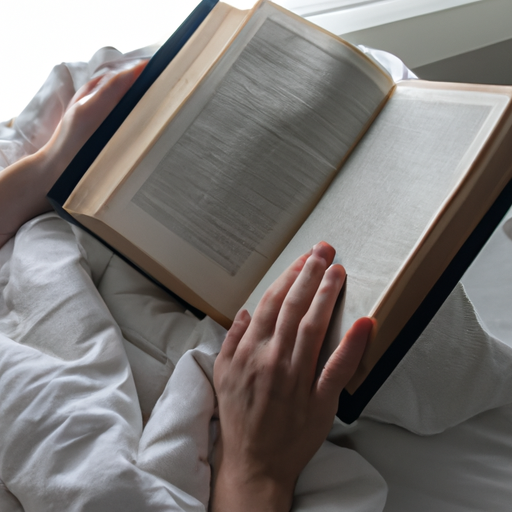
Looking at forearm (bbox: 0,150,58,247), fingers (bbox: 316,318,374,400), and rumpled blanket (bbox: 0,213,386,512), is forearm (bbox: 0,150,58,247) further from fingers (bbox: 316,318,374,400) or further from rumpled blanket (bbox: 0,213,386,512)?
fingers (bbox: 316,318,374,400)

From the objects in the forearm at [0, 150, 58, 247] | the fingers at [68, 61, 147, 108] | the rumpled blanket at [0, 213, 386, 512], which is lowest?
the rumpled blanket at [0, 213, 386, 512]

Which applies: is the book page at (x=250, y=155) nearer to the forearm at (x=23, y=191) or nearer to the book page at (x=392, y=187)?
the book page at (x=392, y=187)

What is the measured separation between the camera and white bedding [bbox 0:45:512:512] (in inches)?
16.3

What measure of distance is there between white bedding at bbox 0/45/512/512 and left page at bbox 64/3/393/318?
9 cm

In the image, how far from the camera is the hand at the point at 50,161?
0.63 meters

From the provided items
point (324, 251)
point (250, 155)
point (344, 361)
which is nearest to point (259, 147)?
point (250, 155)

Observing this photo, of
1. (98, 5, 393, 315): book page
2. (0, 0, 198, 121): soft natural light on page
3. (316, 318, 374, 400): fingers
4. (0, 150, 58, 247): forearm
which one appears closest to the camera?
(316, 318, 374, 400): fingers

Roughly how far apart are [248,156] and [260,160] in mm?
13

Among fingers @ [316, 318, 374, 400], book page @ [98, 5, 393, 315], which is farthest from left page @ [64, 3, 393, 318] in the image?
fingers @ [316, 318, 374, 400]

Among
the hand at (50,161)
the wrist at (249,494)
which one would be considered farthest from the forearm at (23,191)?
the wrist at (249,494)

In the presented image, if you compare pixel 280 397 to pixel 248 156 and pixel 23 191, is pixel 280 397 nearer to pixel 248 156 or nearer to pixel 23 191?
pixel 248 156

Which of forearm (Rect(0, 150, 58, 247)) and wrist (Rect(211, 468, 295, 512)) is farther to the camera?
forearm (Rect(0, 150, 58, 247))

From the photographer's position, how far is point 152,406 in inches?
A: 20.4

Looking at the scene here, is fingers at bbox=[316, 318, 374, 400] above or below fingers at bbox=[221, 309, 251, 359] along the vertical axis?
above
